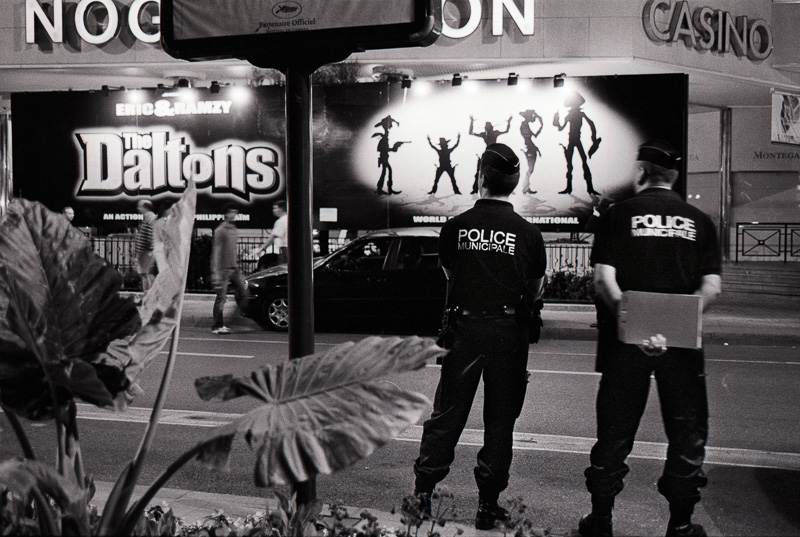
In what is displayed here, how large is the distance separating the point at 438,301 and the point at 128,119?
9.06 metres

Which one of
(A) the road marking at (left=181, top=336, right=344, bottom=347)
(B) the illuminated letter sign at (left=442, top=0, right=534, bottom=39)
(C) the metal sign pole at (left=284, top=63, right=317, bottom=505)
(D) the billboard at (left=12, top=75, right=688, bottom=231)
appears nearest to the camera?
(C) the metal sign pole at (left=284, top=63, right=317, bottom=505)

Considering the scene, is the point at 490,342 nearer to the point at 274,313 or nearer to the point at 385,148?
the point at 274,313

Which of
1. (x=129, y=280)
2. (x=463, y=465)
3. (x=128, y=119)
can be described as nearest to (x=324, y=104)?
(x=128, y=119)

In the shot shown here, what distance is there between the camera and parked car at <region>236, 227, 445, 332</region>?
502 inches

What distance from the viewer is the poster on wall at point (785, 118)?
1911 centimetres

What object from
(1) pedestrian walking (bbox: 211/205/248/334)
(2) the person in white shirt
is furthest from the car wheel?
(2) the person in white shirt

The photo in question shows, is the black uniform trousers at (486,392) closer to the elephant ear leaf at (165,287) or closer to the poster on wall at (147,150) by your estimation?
the elephant ear leaf at (165,287)

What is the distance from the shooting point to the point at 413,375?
9.20 meters

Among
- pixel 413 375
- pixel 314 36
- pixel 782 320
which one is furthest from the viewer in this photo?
pixel 782 320

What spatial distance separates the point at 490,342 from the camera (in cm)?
427

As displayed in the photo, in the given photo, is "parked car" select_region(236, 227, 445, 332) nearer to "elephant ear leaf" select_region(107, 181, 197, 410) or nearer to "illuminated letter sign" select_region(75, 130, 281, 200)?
"illuminated letter sign" select_region(75, 130, 281, 200)

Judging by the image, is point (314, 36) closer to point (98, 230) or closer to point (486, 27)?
point (486, 27)

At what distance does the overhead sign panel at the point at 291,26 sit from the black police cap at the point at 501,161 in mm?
1440

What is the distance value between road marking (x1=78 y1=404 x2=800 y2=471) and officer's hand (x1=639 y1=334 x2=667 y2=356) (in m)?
2.17
